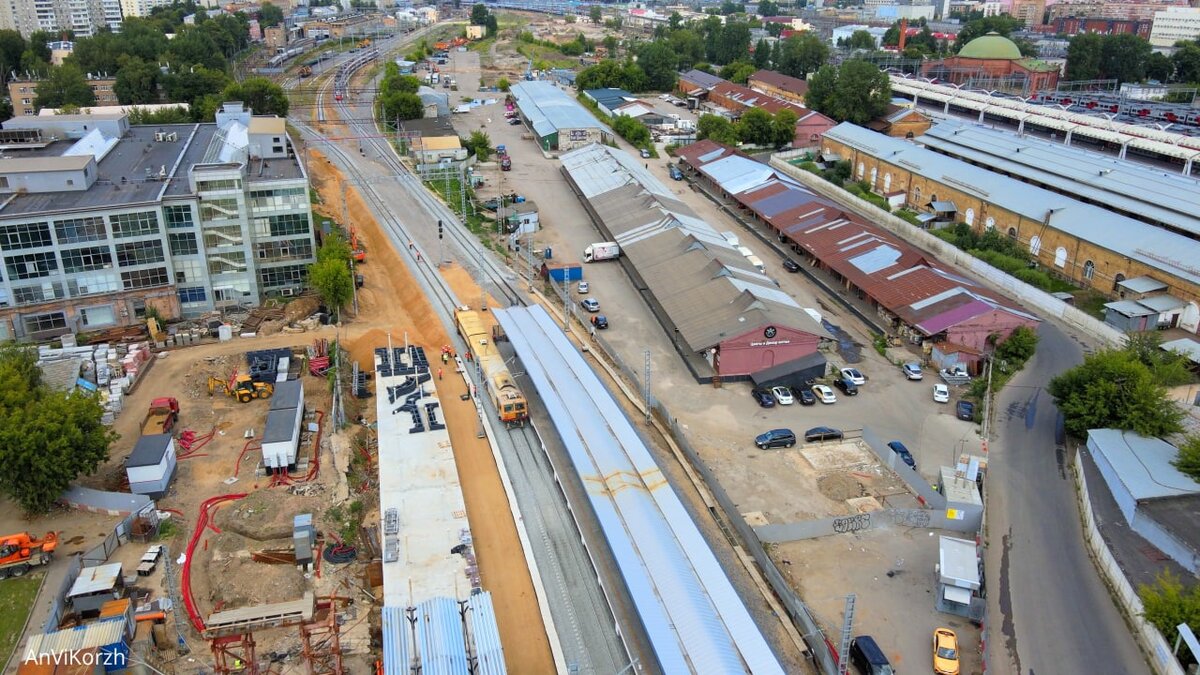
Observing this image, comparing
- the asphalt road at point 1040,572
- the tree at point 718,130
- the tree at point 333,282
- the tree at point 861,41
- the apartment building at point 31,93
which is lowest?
the asphalt road at point 1040,572

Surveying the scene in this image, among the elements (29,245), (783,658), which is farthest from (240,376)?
(783,658)

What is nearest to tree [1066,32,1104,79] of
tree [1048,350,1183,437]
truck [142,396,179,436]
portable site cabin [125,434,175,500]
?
tree [1048,350,1183,437]

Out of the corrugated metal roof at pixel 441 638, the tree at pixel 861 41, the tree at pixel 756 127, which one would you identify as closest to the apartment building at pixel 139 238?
the corrugated metal roof at pixel 441 638

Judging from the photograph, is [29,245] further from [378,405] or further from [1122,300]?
[1122,300]

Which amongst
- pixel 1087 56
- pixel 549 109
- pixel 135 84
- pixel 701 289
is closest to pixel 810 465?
pixel 701 289

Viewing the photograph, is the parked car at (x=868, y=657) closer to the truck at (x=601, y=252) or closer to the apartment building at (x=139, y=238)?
the truck at (x=601, y=252)

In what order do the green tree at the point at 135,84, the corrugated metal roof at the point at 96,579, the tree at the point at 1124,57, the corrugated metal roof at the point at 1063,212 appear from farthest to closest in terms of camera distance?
the tree at the point at 1124,57
the green tree at the point at 135,84
the corrugated metal roof at the point at 1063,212
the corrugated metal roof at the point at 96,579

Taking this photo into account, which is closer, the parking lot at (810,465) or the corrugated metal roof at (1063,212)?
the parking lot at (810,465)

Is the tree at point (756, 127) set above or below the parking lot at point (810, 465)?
above
